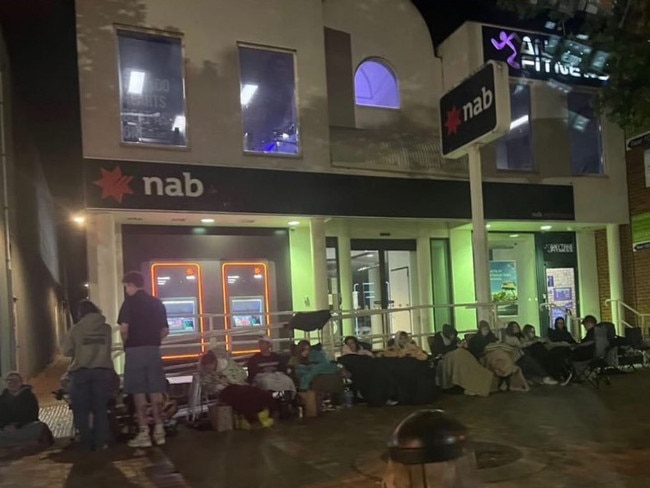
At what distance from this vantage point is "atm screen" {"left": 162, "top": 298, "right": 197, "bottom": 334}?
13.0m

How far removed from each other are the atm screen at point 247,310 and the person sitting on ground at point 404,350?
355 cm

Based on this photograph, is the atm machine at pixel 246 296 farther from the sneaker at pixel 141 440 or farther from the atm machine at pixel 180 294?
the sneaker at pixel 141 440

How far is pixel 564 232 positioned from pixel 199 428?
37.5 ft

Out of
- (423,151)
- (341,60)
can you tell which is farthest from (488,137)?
(341,60)

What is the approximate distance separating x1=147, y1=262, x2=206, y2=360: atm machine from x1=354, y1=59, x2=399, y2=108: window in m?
4.90

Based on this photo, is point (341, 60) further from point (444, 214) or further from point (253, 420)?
point (253, 420)

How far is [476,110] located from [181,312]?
6463mm

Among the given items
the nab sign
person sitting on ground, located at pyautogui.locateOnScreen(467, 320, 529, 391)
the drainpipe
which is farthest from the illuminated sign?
the drainpipe

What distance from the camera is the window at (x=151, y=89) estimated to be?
11812 mm

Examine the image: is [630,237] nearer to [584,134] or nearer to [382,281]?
[584,134]

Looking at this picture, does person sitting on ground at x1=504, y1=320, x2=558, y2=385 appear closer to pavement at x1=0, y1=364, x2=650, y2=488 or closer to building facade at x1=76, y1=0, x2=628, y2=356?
pavement at x1=0, y1=364, x2=650, y2=488

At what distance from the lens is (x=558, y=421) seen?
8.11m

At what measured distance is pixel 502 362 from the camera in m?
10.6

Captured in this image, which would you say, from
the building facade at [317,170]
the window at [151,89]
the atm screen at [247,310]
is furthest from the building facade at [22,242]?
the atm screen at [247,310]
